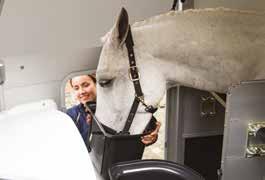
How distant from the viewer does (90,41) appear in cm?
132

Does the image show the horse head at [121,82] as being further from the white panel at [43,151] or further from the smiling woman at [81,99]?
the white panel at [43,151]

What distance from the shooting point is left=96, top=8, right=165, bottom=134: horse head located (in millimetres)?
1042

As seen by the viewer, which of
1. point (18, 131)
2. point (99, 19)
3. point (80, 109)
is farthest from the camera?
point (99, 19)

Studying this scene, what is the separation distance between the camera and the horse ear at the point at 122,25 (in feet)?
3.22

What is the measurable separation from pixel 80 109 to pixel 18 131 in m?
0.39

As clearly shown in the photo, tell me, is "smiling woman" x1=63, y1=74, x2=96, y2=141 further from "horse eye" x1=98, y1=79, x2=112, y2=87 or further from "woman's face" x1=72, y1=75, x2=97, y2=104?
"horse eye" x1=98, y1=79, x2=112, y2=87

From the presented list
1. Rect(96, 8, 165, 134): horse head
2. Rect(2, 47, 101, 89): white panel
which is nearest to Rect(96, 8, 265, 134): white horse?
Rect(96, 8, 165, 134): horse head

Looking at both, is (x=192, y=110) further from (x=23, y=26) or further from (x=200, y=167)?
(x=23, y=26)

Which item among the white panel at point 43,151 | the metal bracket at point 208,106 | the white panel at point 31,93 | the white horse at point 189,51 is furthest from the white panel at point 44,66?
the metal bracket at point 208,106

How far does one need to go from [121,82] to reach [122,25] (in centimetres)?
16

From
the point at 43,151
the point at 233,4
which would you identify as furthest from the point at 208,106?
the point at 43,151

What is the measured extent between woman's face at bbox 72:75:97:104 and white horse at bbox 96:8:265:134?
15cm

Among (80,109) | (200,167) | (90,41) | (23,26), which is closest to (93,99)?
(80,109)

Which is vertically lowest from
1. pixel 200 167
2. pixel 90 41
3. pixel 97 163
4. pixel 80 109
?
pixel 200 167
